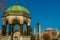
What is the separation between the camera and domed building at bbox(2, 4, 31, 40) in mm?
25714

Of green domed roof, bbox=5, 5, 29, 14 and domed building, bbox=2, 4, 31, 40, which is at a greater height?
green domed roof, bbox=5, 5, 29, 14

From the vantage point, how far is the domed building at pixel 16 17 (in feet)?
84.4

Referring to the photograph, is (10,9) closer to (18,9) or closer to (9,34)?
(18,9)

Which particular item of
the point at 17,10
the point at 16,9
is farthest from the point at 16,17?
the point at 16,9

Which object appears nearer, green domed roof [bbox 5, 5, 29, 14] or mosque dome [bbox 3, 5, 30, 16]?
mosque dome [bbox 3, 5, 30, 16]

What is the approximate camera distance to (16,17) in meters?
25.9

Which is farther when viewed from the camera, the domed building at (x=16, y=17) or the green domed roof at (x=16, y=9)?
the green domed roof at (x=16, y=9)

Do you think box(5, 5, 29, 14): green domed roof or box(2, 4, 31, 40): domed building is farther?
box(5, 5, 29, 14): green domed roof

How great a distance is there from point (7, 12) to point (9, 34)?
2840 millimetres

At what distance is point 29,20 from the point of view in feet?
88.2

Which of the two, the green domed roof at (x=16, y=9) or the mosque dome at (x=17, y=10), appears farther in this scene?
the green domed roof at (x=16, y=9)

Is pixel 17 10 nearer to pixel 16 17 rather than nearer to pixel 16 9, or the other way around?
pixel 16 9

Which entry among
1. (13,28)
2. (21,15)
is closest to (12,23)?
(13,28)

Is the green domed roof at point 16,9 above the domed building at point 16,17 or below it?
above
